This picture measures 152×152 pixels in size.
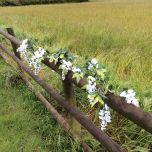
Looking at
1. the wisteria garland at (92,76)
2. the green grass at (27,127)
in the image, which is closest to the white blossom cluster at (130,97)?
the wisteria garland at (92,76)

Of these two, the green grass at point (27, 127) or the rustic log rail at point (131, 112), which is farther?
the green grass at point (27, 127)

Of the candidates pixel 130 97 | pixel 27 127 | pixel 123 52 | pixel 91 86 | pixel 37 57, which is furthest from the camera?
pixel 123 52

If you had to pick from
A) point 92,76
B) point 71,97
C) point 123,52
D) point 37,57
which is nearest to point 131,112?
point 92,76

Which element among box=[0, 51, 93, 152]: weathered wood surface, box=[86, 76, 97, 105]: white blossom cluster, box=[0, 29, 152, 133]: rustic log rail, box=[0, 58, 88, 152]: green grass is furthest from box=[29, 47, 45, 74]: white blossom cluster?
box=[0, 29, 152, 133]: rustic log rail

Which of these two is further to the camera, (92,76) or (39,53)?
(39,53)

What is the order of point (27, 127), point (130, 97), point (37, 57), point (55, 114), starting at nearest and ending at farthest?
point (130, 97) < point (37, 57) < point (55, 114) < point (27, 127)

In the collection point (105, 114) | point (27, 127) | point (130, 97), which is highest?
point (130, 97)

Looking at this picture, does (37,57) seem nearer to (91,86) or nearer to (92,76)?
(92,76)

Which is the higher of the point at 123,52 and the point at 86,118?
the point at 86,118

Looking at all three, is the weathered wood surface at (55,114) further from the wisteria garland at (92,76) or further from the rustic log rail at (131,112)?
the rustic log rail at (131,112)

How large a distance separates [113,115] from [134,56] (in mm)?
2120

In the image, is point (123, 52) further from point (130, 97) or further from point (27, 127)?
point (130, 97)

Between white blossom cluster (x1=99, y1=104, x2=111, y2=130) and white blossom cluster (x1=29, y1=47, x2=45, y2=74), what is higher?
white blossom cluster (x1=29, y1=47, x2=45, y2=74)

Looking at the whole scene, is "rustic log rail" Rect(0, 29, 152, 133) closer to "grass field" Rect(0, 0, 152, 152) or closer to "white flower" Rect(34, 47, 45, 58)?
"grass field" Rect(0, 0, 152, 152)
